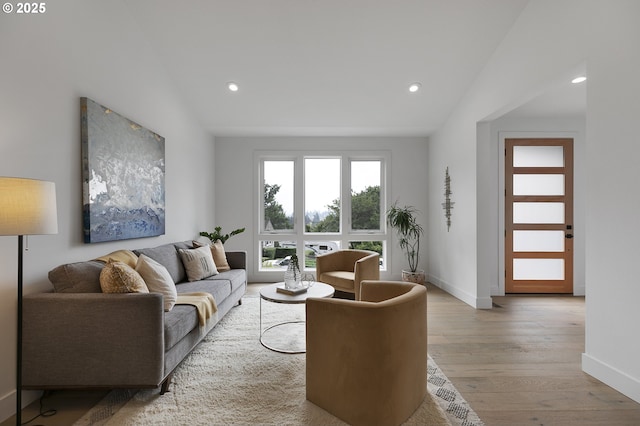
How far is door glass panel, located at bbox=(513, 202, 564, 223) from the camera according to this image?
4.95 metres

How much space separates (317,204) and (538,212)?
348 cm

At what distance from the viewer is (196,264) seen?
3773 mm

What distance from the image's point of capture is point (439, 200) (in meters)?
5.40

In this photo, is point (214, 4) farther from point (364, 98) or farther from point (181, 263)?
→ point (181, 263)

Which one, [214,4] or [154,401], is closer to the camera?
[154,401]

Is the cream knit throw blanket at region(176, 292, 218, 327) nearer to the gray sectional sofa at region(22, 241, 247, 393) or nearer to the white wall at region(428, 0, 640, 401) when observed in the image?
the gray sectional sofa at region(22, 241, 247, 393)

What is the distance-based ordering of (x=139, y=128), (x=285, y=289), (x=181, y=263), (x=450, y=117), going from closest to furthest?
(x=285, y=289) → (x=139, y=128) → (x=181, y=263) → (x=450, y=117)

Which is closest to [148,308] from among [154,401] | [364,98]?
[154,401]

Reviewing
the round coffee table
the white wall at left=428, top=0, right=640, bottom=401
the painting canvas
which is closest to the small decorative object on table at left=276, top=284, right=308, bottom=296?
the round coffee table

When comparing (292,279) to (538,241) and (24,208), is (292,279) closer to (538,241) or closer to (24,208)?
(24,208)

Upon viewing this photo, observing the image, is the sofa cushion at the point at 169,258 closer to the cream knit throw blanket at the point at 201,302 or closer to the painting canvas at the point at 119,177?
the painting canvas at the point at 119,177

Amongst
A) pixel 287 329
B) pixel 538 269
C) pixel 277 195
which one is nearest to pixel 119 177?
pixel 287 329

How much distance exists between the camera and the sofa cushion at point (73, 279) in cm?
223

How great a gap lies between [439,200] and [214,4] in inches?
163
